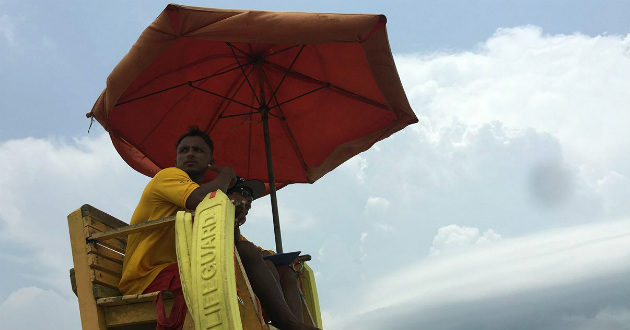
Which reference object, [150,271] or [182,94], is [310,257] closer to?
[150,271]

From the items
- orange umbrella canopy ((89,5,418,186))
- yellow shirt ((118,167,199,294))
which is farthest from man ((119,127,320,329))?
orange umbrella canopy ((89,5,418,186))

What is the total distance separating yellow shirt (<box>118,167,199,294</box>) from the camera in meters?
3.08

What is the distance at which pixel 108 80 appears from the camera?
4.34 meters

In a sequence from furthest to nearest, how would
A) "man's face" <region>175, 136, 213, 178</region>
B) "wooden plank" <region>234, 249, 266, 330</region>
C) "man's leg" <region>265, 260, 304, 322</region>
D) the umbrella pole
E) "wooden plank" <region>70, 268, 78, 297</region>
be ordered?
the umbrella pole
"man's face" <region>175, 136, 213, 178</region>
"man's leg" <region>265, 260, 304, 322</region>
"wooden plank" <region>70, 268, 78, 297</region>
"wooden plank" <region>234, 249, 266, 330</region>

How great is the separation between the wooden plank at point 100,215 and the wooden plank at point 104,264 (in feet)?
0.67

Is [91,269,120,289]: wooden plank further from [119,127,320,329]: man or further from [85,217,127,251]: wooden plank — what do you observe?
[85,217,127,251]: wooden plank

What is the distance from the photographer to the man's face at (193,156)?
353 cm

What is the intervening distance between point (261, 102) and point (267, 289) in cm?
282

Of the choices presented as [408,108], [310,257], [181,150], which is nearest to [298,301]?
[310,257]

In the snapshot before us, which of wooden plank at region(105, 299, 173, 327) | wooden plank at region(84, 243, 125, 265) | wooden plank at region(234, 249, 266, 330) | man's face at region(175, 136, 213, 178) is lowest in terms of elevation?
wooden plank at region(234, 249, 266, 330)

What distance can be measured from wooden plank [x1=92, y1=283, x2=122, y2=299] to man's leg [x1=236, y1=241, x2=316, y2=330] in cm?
64

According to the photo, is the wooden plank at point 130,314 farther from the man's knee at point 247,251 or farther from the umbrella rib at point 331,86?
the umbrella rib at point 331,86

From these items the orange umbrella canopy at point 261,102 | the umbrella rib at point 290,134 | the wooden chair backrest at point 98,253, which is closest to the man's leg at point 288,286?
the wooden chair backrest at point 98,253

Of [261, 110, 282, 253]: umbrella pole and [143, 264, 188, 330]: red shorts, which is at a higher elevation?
→ [261, 110, 282, 253]: umbrella pole
